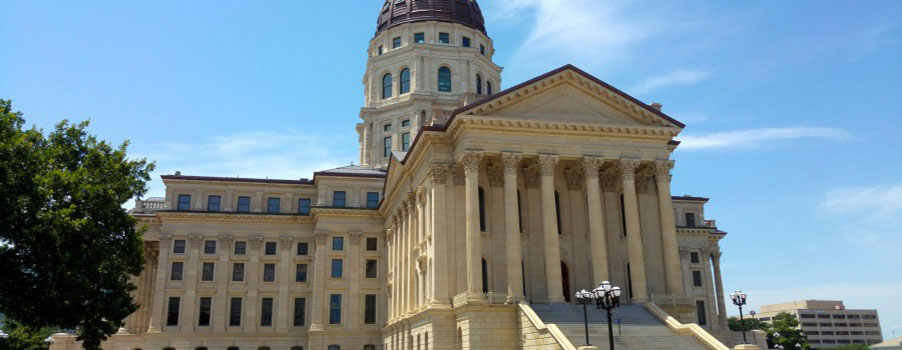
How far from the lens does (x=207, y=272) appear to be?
58.1 meters

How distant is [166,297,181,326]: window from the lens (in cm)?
5638

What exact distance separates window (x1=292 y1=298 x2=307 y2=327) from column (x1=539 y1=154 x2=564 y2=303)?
27.3 m

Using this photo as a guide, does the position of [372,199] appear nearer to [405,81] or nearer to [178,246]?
[405,81]

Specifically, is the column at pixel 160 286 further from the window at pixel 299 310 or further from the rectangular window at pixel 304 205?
the rectangular window at pixel 304 205

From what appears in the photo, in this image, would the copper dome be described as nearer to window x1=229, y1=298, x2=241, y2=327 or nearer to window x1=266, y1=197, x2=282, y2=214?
window x1=266, y1=197, x2=282, y2=214

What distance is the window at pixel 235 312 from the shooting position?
57.5 metres

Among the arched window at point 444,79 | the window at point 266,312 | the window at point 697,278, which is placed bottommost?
the window at point 266,312

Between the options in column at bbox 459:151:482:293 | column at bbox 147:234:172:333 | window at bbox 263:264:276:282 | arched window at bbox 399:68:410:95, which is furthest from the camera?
arched window at bbox 399:68:410:95

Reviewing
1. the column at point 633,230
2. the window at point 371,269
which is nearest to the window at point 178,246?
the window at point 371,269

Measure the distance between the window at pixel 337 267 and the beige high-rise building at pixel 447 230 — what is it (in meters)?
0.18

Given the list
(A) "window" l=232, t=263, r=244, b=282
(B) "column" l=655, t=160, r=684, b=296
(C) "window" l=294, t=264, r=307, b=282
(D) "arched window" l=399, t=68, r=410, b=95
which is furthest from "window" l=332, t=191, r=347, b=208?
(B) "column" l=655, t=160, r=684, b=296

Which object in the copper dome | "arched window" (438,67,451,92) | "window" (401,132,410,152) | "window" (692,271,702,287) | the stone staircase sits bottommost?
the stone staircase

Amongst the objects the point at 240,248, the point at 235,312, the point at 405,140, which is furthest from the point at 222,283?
the point at 405,140

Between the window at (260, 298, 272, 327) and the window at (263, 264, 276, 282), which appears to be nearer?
the window at (260, 298, 272, 327)
